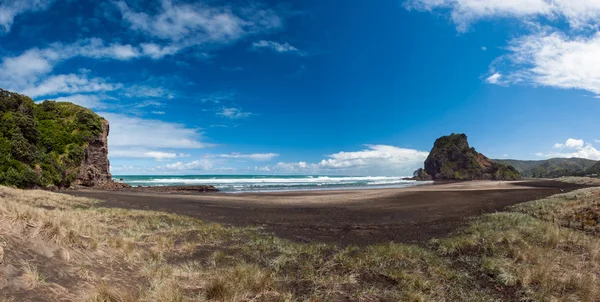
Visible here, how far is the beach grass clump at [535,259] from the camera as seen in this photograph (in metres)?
6.47

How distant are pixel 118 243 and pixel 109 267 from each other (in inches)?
84.6

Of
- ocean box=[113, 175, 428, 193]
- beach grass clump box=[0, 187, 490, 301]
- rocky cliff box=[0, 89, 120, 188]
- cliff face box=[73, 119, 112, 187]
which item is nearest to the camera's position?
beach grass clump box=[0, 187, 490, 301]

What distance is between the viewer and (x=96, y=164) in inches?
1849

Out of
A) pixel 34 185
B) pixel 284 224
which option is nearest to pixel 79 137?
pixel 34 185

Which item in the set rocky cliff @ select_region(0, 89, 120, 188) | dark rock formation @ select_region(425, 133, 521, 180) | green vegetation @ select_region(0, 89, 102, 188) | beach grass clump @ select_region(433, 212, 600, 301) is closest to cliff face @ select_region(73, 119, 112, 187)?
rocky cliff @ select_region(0, 89, 120, 188)

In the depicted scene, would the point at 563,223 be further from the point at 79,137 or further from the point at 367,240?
the point at 79,137

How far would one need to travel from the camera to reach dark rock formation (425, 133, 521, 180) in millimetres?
116562

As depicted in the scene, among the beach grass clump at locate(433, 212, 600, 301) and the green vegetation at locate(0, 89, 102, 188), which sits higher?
the green vegetation at locate(0, 89, 102, 188)

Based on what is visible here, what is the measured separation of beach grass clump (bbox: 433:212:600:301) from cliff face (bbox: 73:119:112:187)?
4832 centimetres

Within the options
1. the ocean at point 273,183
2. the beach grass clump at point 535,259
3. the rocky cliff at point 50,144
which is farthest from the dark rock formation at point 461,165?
the rocky cliff at point 50,144

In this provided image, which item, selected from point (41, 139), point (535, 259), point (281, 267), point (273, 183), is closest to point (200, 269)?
point (281, 267)

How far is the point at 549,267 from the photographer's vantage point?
736cm

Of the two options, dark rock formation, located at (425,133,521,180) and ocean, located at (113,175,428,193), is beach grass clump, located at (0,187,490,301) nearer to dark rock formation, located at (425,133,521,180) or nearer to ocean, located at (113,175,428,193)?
ocean, located at (113,175,428,193)

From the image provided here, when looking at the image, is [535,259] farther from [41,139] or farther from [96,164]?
[96,164]
